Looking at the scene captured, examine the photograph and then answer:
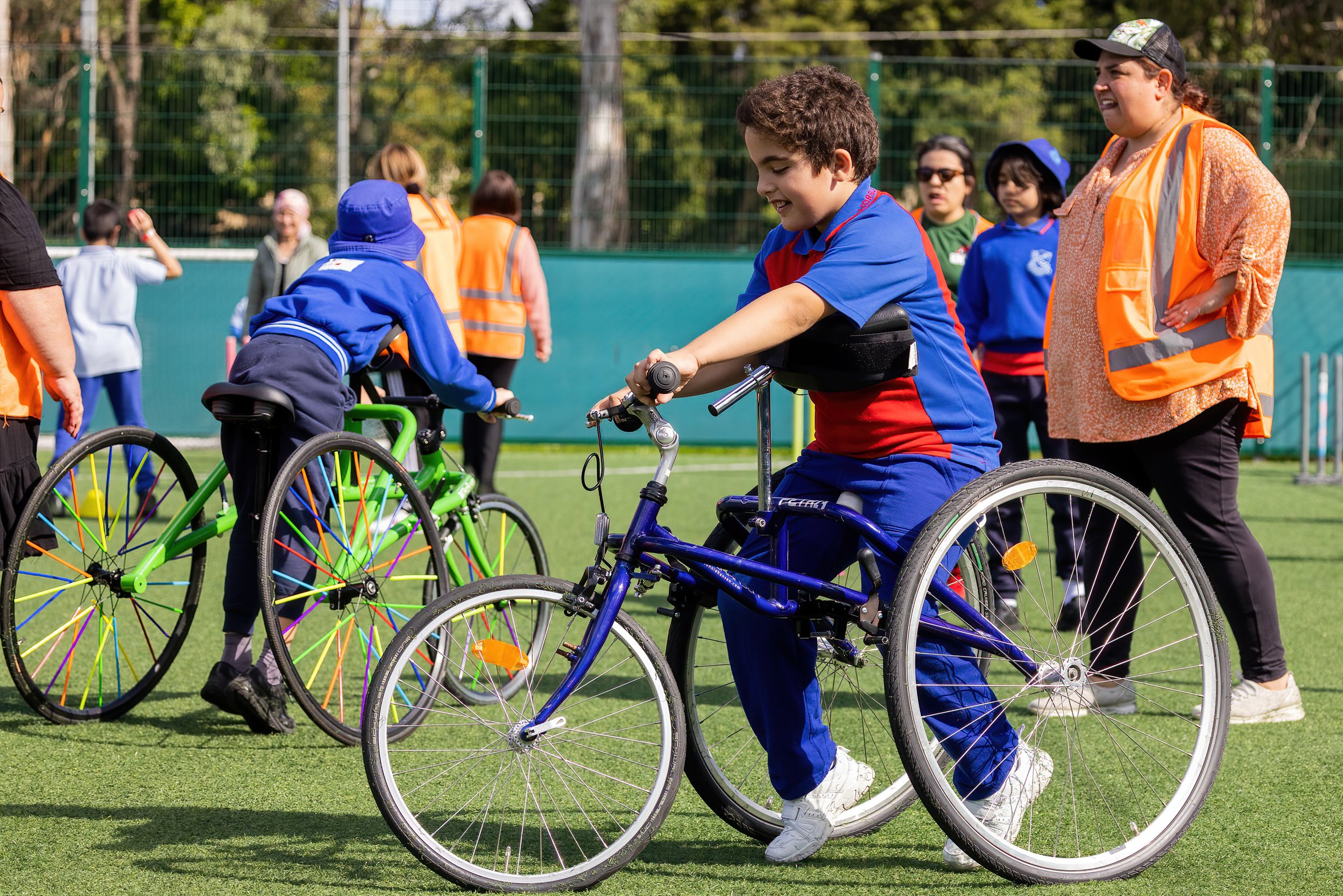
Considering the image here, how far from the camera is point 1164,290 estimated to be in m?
4.55

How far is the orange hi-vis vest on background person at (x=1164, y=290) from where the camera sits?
14.6 ft

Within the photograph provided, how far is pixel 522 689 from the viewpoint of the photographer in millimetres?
4664

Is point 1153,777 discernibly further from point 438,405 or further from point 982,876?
point 438,405

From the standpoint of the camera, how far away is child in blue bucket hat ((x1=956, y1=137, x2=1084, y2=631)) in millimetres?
6402

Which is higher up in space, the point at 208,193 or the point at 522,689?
the point at 208,193

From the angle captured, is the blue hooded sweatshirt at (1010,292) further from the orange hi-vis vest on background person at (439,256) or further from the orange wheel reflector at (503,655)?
the orange wheel reflector at (503,655)

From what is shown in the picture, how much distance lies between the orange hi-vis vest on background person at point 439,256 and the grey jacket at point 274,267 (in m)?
1.53

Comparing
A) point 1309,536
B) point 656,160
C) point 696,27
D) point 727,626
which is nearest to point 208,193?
point 656,160

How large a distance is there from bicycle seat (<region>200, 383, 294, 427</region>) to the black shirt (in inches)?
20.7

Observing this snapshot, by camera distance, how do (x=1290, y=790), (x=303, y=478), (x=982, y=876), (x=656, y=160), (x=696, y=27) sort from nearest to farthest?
Answer: (x=982, y=876) < (x=1290, y=790) < (x=303, y=478) < (x=656, y=160) < (x=696, y=27)

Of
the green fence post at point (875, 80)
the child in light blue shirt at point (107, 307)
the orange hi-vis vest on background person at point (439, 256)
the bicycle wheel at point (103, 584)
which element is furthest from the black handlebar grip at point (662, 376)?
the green fence post at point (875, 80)

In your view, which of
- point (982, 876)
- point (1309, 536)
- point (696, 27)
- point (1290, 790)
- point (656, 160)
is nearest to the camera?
point (982, 876)

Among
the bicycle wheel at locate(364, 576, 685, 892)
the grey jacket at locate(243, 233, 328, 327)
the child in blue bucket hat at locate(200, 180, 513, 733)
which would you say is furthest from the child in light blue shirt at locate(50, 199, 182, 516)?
the bicycle wheel at locate(364, 576, 685, 892)

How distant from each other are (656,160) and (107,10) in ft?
98.4
